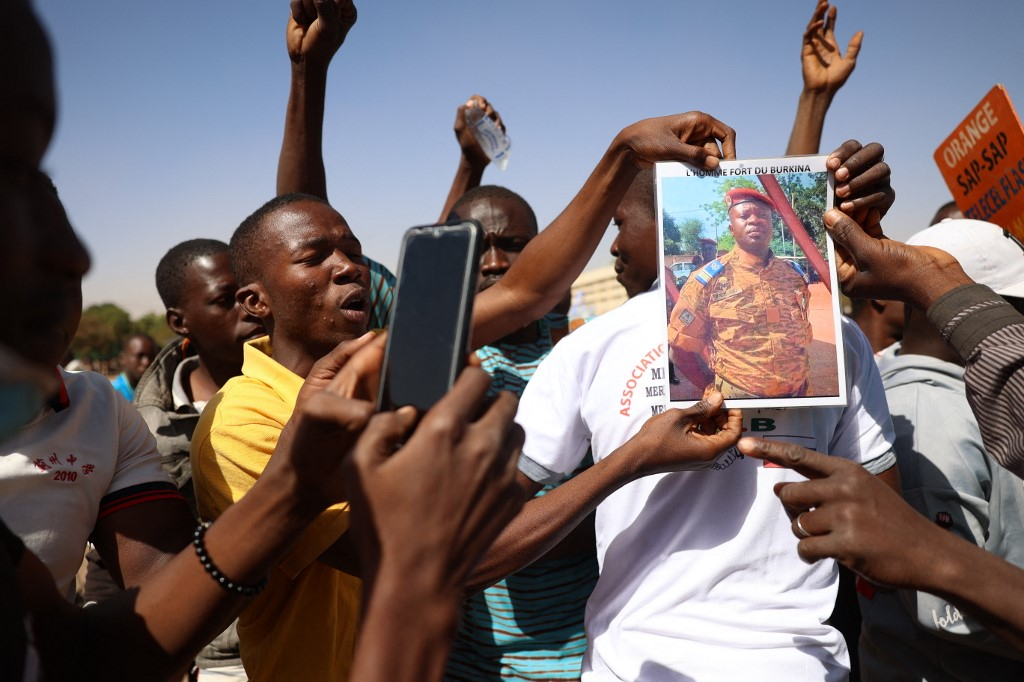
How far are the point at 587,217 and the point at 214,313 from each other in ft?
8.43

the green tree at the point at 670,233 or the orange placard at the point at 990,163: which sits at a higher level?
the orange placard at the point at 990,163

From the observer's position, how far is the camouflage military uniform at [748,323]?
182cm

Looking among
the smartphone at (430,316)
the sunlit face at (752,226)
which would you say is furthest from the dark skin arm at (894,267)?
the smartphone at (430,316)

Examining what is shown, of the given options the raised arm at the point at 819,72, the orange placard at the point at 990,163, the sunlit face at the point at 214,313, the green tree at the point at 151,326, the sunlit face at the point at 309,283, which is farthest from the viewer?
the green tree at the point at 151,326

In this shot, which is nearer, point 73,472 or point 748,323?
point 73,472

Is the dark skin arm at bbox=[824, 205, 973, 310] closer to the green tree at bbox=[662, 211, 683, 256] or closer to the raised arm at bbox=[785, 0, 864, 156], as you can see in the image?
the green tree at bbox=[662, 211, 683, 256]

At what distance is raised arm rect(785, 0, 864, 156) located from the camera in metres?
3.47

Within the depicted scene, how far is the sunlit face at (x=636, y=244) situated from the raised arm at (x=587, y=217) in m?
0.88

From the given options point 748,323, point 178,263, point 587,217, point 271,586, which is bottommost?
point 271,586

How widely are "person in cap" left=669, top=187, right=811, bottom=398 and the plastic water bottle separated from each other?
3351 mm

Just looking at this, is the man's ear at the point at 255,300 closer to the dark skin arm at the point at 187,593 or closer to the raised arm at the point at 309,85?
the raised arm at the point at 309,85

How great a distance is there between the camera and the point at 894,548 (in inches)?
61.9

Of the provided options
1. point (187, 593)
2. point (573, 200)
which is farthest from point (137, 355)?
point (187, 593)

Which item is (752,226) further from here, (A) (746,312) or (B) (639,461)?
(B) (639,461)
